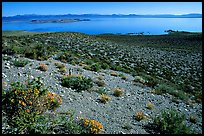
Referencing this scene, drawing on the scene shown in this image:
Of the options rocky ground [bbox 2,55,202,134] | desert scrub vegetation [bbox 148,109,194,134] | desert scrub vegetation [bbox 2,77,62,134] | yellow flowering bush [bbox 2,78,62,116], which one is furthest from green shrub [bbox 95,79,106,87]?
yellow flowering bush [bbox 2,78,62,116]

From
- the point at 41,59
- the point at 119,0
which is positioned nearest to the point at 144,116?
the point at 119,0

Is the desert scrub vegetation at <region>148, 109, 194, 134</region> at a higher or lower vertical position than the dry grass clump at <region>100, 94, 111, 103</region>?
lower

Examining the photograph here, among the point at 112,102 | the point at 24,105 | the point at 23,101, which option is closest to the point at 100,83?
the point at 112,102

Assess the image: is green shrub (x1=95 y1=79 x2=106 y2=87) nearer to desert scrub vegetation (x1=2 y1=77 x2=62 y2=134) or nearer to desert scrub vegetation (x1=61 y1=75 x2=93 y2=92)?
desert scrub vegetation (x1=61 y1=75 x2=93 y2=92)

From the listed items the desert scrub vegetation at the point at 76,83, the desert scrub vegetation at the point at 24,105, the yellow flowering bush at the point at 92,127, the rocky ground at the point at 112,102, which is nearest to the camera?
the desert scrub vegetation at the point at 24,105

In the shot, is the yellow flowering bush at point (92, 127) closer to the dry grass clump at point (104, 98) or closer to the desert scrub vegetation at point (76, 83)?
the dry grass clump at point (104, 98)

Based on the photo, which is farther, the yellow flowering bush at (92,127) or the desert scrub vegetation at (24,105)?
the yellow flowering bush at (92,127)

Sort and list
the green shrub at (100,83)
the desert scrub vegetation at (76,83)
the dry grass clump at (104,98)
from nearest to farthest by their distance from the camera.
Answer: the dry grass clump at (104,98) < the desert scrub vegetation at (76,83) < the green shrub at (100,83)

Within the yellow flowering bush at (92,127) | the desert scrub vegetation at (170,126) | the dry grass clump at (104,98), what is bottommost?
the desert scrub vegetation at (170,126)

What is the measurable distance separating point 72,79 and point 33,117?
16.2ft

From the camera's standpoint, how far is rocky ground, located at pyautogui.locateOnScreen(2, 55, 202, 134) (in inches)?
372

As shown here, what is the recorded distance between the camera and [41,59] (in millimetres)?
17484

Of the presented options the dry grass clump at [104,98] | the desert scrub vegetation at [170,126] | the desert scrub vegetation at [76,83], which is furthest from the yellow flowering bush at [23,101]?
the desert scrub vegetation at [170,126]

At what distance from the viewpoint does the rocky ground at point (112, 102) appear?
372 inches
